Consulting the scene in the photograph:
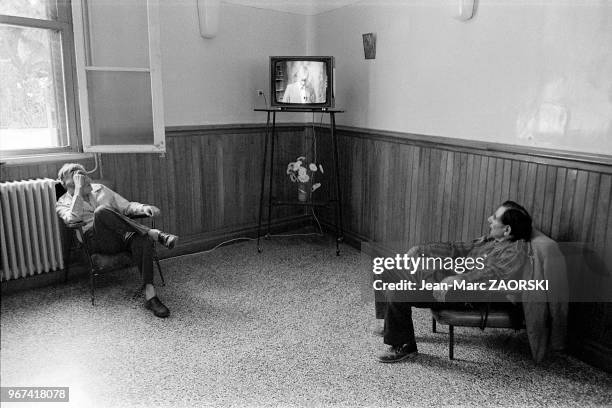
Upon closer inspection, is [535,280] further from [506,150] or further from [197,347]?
[197,347]

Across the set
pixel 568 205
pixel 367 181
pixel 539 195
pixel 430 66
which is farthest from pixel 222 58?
pixel 568 205

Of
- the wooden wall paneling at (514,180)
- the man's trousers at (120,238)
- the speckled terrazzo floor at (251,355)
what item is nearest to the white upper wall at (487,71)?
the wooden wall paneling at (514,180)

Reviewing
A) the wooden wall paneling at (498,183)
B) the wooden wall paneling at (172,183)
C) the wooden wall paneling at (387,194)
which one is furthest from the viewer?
the wooden wall paneling at (172,183)

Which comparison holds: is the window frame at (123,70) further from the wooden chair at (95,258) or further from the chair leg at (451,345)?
the chair leg at (451,345)

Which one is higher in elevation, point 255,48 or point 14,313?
point 255,48

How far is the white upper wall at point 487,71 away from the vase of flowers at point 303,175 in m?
0.53

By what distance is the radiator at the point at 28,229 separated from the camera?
109 inches

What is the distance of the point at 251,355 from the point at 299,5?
2.91m

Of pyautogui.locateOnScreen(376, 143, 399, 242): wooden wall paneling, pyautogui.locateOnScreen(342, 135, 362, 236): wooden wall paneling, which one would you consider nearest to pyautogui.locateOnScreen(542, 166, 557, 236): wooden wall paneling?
pyautogui.locateOnScreen(376, 143, 399, 242): wooden wall paneling

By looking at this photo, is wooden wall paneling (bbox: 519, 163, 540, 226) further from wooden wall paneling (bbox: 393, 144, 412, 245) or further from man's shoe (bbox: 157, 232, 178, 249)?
man's shoe (bbox: 157, 232, 178, 249)

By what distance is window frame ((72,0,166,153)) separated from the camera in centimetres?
297

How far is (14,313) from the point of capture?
8.36 ft

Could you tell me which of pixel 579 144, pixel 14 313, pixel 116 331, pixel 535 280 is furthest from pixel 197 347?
pixel 579 144

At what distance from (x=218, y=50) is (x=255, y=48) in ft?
1.10
